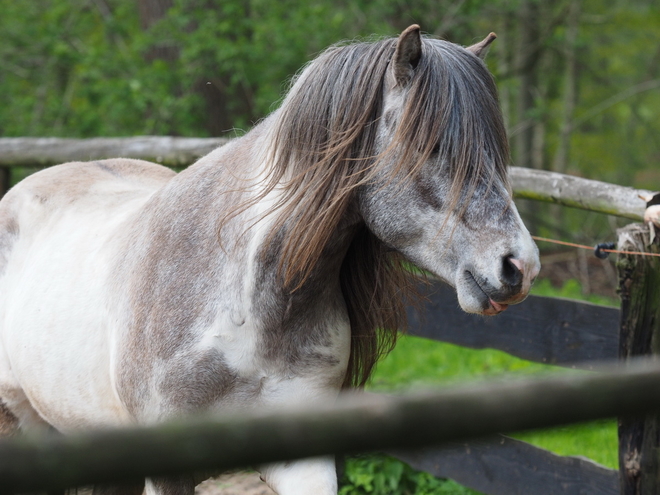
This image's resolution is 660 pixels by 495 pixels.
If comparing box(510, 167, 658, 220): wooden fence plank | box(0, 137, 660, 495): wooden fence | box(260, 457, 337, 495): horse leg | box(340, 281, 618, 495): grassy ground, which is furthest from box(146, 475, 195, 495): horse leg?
box(510, 167, 658, 220): wooden fence plank

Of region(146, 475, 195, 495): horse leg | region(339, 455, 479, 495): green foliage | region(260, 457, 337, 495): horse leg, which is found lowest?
region(339, 455, 479, 495): green foliage

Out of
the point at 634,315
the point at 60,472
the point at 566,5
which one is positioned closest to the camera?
the point at 60,472

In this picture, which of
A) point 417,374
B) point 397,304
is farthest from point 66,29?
point 397,304

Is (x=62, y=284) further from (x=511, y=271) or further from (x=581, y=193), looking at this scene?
(x=581, y=193)

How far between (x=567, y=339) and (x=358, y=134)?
5.63ft

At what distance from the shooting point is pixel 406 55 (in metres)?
1.87

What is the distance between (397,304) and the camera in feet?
7.32

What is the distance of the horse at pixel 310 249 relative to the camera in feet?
5.99

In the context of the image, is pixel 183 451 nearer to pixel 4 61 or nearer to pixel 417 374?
pixel 417 374

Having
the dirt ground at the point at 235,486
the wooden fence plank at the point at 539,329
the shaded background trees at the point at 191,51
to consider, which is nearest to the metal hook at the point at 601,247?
the wooden fence plank at the point at 539,329

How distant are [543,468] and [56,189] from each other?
232 centimetres

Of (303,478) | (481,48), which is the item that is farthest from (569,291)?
(303,478)

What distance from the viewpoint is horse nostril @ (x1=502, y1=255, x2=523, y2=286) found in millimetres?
1712

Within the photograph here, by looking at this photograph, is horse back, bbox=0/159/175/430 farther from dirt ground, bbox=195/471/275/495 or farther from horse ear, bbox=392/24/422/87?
dirt ground, bbox=195/471/275/495
